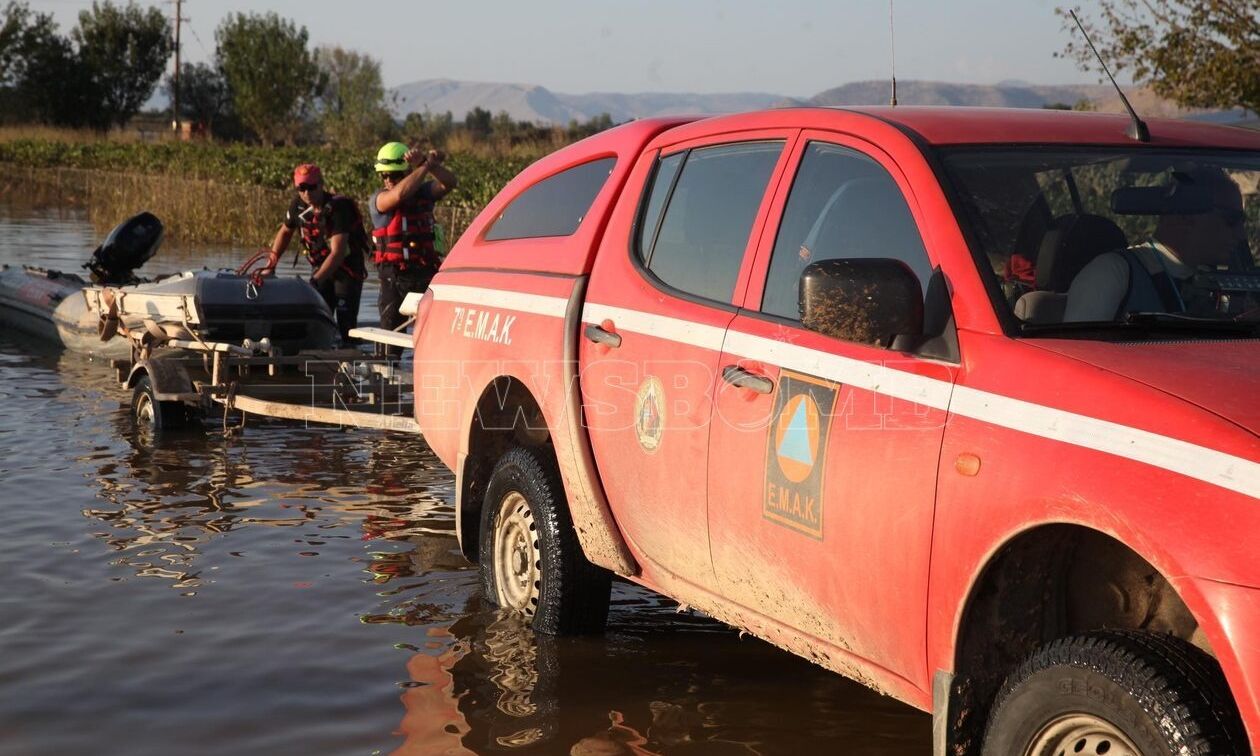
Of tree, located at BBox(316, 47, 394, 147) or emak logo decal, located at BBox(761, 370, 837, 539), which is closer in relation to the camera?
emak logo decal, located at BBox(761, 370, 837, 539)

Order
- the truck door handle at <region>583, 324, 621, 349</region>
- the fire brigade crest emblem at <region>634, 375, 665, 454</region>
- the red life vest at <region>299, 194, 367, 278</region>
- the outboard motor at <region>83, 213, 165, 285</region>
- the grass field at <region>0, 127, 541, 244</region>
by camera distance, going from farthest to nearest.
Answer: the grass field at <region>0, 127, 541, 244</region> < the outboard motor at <region>83, 213, 165, 285</region> < the red life vest at <region>299, 194, 367, 278</region> < the truck door handle at <region>583, 324, 621, 349</region> < the fire brigade crest emblem at <region>634, 375, 665, 454</region>

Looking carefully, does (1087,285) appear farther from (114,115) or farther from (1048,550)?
(114,115)

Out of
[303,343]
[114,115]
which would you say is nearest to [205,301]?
[303,343]

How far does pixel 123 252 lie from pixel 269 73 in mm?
74696

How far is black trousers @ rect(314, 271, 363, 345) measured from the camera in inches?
507

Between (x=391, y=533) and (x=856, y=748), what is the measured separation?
3.58 m

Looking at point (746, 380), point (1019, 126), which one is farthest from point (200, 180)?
point (1019, 126)

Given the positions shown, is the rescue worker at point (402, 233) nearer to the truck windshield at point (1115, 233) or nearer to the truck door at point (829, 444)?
the truck door at point (829, 444)

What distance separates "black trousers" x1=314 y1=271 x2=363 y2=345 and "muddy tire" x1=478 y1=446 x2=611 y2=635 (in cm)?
689

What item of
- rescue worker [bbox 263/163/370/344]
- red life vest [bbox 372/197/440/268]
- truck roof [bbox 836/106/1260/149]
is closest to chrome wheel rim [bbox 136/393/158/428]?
rescue worker [bbox 263/163/370/344]

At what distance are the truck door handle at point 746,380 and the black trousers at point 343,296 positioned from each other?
866 cm

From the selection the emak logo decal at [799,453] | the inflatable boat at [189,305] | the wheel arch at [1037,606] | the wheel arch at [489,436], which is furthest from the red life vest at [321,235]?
the wheel arch at [1037,606]

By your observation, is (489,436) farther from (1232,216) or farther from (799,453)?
(1232,216)

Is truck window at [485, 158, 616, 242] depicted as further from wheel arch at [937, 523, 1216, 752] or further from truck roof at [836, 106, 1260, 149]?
wheel arch at [937, 523, 1216, 752]
